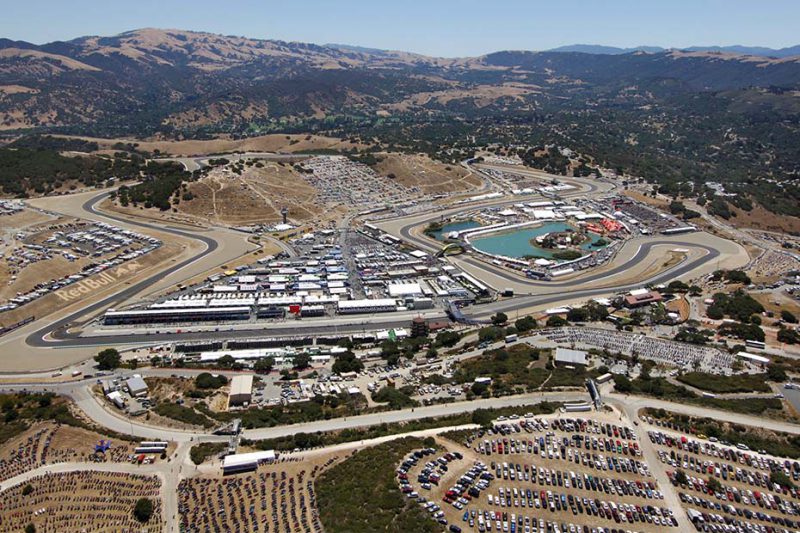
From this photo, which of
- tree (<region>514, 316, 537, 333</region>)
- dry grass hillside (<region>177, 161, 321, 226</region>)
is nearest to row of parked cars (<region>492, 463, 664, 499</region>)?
tree (<region>514, 316, 537, 333</region>)

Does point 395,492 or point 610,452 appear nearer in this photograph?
point 395,492

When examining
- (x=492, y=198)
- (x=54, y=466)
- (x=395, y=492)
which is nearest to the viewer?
(x=395, y=492)

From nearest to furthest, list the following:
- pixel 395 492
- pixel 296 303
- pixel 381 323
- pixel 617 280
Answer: pixel 395 492, pixel 381 323, pixel 296 303, pixel 617 280

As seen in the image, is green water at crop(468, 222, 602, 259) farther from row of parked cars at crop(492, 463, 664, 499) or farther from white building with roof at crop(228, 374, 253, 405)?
row of parked cars at crop(492, 463, 664, 499)

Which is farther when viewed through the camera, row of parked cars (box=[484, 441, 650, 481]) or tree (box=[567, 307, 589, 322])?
tree (box=[567, 307, 589, 322])

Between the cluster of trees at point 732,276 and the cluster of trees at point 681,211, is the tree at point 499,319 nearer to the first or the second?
the cluster of trees at point 732,276

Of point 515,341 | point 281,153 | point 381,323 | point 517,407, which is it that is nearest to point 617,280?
point 515,341

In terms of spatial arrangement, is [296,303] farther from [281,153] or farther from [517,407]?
[281,153]

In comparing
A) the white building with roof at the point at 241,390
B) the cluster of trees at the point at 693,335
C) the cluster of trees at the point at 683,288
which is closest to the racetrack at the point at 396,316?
the cluster of trees at the point at 683,288
